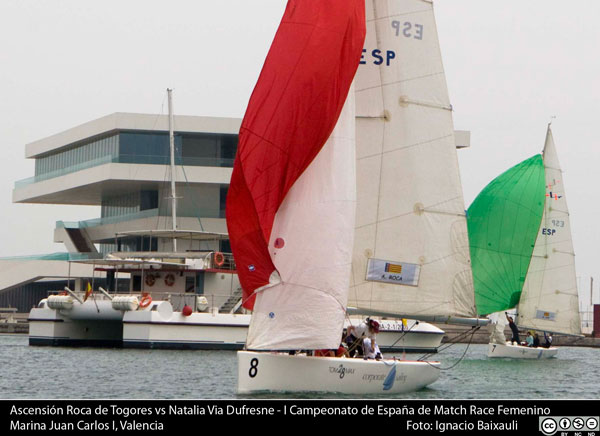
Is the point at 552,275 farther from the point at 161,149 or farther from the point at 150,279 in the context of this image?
the point at 161,149

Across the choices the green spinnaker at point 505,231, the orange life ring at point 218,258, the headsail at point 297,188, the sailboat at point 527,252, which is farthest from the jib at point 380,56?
the orange life ring at point 218,258

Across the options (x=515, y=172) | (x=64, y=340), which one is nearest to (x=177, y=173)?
(x=64, y=340)

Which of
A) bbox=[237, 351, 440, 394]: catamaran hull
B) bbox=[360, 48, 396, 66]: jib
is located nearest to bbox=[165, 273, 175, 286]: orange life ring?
bbox=[360, 48, 396, 66]: jib

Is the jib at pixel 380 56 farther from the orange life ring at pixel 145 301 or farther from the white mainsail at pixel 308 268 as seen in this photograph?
the orange life ring at pixel 145 301

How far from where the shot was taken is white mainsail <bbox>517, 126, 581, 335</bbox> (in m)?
43.1

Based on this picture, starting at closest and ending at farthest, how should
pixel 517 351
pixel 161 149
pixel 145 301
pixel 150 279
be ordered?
pixel 145 301 < pixel 517 351 < pixel 150 279 < pixel 161 149

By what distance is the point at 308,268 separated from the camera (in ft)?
65.2

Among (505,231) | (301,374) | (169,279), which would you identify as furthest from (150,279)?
(301,374)

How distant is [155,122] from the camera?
6575cm

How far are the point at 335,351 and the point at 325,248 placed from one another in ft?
7.67

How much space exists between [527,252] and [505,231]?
130 centimetres

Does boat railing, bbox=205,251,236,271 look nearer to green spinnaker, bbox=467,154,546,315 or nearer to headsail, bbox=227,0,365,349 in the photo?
green spinnaker, bbox=467,154,546,315
